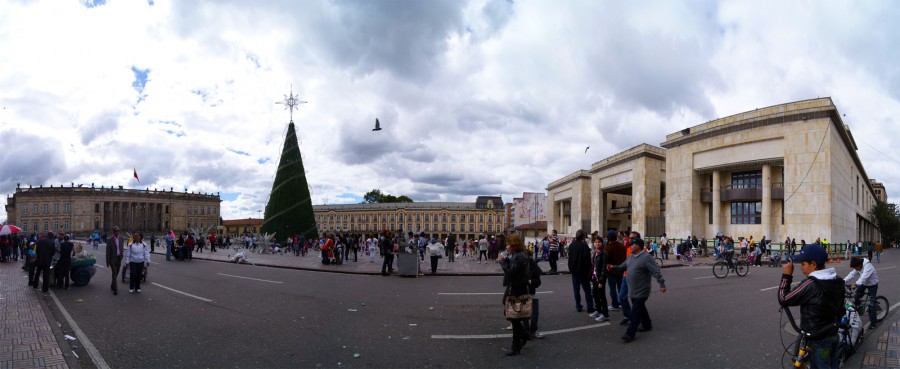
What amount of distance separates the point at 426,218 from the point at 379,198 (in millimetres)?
23412

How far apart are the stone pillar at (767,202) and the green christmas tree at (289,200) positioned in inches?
1352

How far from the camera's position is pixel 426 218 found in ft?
376

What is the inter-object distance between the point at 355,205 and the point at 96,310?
114m

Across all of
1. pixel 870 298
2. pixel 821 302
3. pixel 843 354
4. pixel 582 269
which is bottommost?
pixel 843 354

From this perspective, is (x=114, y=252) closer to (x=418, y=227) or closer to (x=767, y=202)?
(x=767, y=202)

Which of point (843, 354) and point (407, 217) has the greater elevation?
point (843, 354)

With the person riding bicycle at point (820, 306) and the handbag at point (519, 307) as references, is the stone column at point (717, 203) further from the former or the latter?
the person riding bicycle at point (820, 306)

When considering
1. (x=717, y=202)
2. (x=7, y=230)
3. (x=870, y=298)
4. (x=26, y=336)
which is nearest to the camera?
(x=26, y=336)

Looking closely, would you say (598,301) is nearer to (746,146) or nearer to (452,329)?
(452,329)

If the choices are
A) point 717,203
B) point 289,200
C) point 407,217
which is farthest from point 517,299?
point 407,217

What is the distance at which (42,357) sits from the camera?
5.83 metres

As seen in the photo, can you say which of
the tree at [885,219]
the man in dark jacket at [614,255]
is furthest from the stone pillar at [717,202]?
the tree at [885,219]

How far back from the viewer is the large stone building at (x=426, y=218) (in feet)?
374

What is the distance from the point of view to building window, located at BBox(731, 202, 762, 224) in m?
36.8
